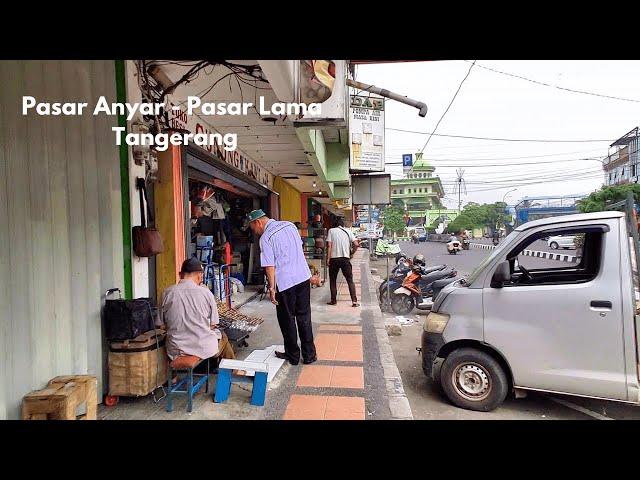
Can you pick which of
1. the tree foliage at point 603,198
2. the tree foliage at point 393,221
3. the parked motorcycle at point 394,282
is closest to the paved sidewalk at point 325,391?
the parked motorcycle at point 394,282

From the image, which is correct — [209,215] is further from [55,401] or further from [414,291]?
[55,401]

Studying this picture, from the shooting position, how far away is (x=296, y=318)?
4.26 metres

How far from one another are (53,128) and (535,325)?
429 centimetres

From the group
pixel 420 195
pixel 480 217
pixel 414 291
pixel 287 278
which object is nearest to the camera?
pixel 287 278

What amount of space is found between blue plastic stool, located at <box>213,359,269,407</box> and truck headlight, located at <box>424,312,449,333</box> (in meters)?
1.75

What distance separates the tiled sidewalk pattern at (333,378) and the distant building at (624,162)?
2773 centimetres

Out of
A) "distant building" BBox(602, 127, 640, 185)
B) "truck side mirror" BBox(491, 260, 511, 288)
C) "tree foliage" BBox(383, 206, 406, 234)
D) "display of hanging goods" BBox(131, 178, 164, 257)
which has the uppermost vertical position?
"distant building" BBox(602, 127, 640, 185)

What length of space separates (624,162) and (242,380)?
3766 cm

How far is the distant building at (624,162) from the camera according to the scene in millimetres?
27128

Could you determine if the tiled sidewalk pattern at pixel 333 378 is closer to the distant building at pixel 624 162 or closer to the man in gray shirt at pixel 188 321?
the man in gray shirt at pixel 188 321

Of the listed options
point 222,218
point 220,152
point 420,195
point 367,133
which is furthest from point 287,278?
point 420,195

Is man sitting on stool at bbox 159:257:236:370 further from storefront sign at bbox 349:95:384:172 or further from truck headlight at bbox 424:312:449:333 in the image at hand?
storefront sign at bbox 349:95:384:172

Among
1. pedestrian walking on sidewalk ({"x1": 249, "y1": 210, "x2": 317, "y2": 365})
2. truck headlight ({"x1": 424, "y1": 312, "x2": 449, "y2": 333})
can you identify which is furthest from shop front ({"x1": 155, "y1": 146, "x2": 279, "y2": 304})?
truck headlight ({"x1": 424, "y1": 312, "x2": 449, "y2": 333})

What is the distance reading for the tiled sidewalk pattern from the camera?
3197mm
